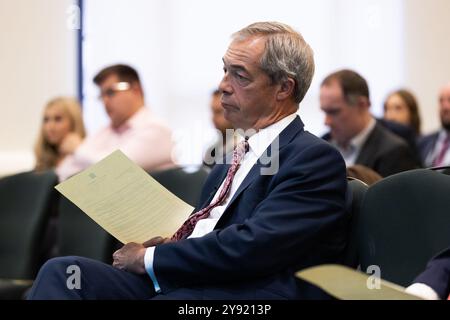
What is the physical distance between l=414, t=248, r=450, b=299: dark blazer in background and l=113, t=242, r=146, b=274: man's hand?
75 centimetres

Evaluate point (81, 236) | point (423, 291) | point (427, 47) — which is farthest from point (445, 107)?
point (423, 291)

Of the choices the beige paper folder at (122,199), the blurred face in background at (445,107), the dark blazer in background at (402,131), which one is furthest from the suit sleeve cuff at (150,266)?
the blurred face in background at (445,107)

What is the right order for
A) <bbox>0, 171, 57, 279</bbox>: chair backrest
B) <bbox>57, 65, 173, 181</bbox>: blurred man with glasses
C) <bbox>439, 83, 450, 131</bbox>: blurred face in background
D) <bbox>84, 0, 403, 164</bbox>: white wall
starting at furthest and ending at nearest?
<bbox>84, 0, 403, 164</bbox>: white wall, <bbox>439, 83, 450, 131</bbox>: blurred face in background, <bbox>57, 65, 173, 181</bbox>: blurred man with glasses, <bbox>0, 171, 57, 279</bbox>: chair backrest

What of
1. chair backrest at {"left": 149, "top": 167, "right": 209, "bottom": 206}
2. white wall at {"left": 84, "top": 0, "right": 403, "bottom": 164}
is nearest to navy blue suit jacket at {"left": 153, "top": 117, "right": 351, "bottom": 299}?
chair backrest at {"left": 149, "top": 167, "right": 209, "bottom": 206}

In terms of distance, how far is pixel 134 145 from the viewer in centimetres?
434

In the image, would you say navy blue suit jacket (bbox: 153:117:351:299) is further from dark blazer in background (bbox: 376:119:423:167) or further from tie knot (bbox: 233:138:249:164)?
dark blazer in background (bbox: 376:119:423:167)

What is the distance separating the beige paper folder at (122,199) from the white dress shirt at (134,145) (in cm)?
181

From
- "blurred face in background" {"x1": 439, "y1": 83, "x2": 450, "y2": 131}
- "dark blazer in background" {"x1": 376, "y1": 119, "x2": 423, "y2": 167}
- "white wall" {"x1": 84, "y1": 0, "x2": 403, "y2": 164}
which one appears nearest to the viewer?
"dark blazer in background" {"x1": 376, "y1": 119, "x2": 423, "y2": 167}

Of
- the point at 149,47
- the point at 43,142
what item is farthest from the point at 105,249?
the point at 149,47

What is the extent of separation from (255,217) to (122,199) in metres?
0.40

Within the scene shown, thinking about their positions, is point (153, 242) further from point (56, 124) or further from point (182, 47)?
point (182, 47)

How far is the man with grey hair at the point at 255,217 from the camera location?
219 cm

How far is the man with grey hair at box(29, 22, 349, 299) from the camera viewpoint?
2.19m

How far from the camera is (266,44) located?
238cm
